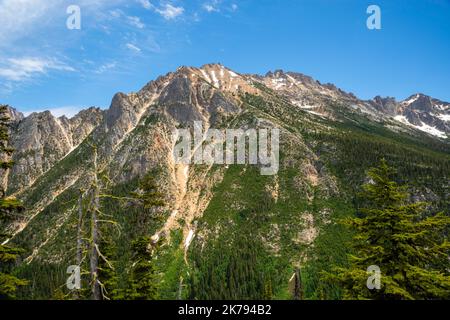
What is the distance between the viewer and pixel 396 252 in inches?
800

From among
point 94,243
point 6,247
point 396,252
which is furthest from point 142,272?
point 396,252

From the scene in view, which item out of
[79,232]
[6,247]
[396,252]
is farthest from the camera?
[396,252]

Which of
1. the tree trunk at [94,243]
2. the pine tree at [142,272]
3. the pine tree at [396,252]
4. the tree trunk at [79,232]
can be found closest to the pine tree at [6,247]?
the tree trunk at [79,232]

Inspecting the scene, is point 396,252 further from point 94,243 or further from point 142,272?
point 142,272

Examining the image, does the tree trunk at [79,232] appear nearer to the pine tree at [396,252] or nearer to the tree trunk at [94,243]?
the tree trunk at [94,243]

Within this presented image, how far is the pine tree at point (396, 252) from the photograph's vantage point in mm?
18969

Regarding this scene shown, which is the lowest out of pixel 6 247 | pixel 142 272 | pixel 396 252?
pixel 142 272

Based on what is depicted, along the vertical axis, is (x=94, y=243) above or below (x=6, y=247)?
above

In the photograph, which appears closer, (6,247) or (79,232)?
(79,232)
